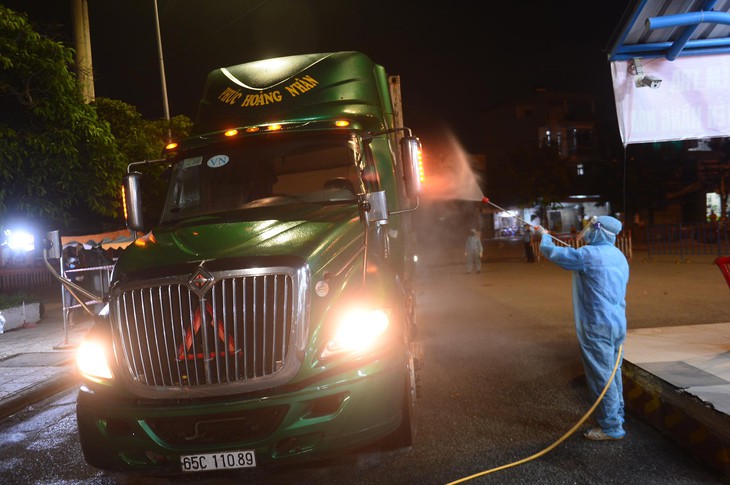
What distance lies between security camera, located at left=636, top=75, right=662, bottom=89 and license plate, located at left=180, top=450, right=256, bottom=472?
17.5 ft

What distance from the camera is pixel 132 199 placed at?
526cm

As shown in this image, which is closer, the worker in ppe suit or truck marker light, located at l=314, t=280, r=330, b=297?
truck marker light, located at l=314, t=280, r=330, b=297

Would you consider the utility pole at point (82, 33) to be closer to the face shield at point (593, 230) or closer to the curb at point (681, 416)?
the face shield at point (593, 230)

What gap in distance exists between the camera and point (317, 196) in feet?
15.6

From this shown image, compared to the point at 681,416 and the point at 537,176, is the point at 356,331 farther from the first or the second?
the point at 537,176

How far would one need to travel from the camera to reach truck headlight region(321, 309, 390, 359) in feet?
11.2

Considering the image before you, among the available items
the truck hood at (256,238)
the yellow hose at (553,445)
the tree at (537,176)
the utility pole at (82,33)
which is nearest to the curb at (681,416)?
the yellow hose at (553,445)

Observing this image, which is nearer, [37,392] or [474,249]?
[37,392]

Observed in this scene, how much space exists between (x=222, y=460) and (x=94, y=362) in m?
1.15

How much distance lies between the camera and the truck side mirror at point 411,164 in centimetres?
476

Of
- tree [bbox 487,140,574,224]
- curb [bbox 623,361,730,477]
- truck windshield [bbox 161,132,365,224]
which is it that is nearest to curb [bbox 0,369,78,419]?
truck windshield [bbox 161,132,365,224]

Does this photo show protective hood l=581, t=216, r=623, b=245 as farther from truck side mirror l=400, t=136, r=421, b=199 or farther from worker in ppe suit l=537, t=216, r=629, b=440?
truck side mirror l=400, t=136, r=421, b=199

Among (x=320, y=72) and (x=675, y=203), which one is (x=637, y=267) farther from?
(x=675, y=203)

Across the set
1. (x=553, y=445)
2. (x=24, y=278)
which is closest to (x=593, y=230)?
(x=553, y=445)
